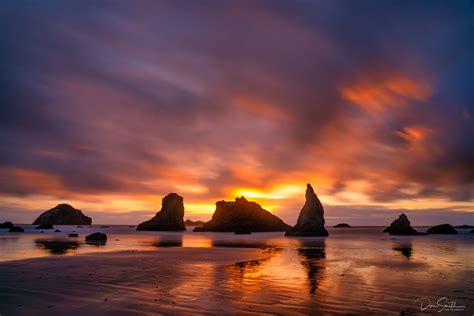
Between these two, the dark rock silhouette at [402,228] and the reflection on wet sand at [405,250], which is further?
the dark rock silhouette at [402,228]

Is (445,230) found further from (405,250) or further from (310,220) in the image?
(405,250)

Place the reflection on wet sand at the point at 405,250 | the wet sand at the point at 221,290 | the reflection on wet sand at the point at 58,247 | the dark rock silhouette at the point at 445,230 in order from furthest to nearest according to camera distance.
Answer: the dark rock silhouette at the point at 445,230, the reflection on wet sand at the point at 405,250, the reflection on wet sand at the point at 58,247, the wet sand at the point at 221,290

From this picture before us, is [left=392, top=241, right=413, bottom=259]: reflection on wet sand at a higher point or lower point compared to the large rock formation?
lower

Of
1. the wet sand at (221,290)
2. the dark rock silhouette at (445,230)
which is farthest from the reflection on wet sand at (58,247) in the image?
the dark rock silhouette at (445,230)

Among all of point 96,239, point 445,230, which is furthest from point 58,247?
point 445,230

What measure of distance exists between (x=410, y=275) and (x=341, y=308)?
15.3 meters

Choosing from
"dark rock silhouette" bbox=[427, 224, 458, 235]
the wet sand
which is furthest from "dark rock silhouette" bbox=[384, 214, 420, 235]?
the wet sand

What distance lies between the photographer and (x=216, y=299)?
61.0 ft

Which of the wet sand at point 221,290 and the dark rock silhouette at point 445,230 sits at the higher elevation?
the wet sand at point 221,290

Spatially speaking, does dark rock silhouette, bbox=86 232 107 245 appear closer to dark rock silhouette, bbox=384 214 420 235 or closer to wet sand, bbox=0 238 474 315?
wet sand, bbox=0 238 474 315

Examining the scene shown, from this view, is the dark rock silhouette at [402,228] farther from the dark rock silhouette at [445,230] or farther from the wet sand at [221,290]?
the wet sand at [221,290]

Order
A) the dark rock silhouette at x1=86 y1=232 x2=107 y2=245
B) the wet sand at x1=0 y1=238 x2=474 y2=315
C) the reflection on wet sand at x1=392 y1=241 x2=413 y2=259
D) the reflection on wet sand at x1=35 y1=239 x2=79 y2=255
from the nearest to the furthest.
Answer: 1. the wet sand at x1=0 y1=238 x2=474 y2=315
2. the reflection on wet sand at x1=35 y1=239 x2=79 y2=255
3. the reflection on wet sand at x1=392 y1=241 x2=413 y2=259
4. the dark rock silhouette at x1=86 y1=232 x2=107 y2=245

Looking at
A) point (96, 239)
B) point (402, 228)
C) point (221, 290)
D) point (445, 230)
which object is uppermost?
point (221, 290)

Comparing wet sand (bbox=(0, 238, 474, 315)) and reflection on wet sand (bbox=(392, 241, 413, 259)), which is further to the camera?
reflection on wet sand (bbox=(392, 241, 413, 259))
